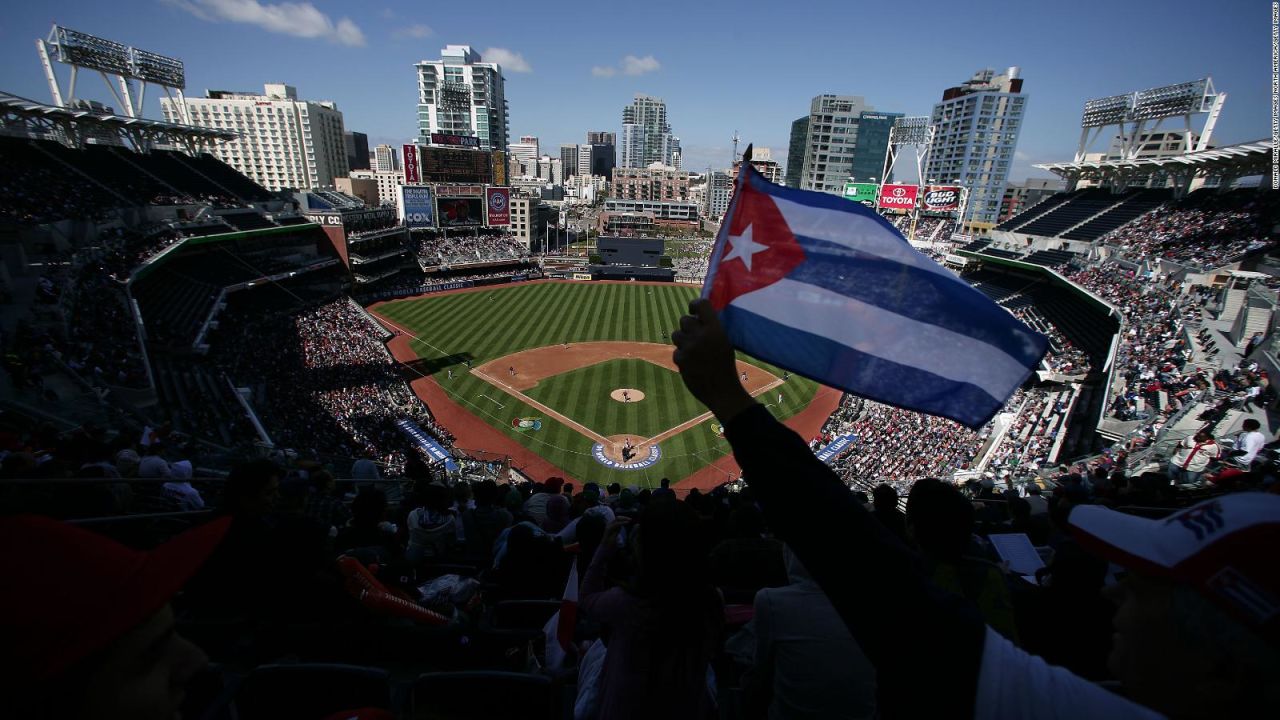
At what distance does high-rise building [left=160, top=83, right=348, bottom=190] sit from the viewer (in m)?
113

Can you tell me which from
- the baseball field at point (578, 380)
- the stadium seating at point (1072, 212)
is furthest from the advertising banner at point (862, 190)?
the baseball field at point (578, 380)

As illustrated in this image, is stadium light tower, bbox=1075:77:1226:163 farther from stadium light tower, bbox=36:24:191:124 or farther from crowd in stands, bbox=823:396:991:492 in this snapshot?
stadium light tower, bbox=36:24:191:124

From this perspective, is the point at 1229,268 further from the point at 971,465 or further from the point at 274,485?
the point at 274,485

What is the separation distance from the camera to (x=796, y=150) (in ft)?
420

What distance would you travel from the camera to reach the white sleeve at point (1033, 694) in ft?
3.48

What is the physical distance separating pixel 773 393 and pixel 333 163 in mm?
134538

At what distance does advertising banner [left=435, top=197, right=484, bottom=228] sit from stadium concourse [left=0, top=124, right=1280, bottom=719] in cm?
3611

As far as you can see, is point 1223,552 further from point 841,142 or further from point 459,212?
point 841,142

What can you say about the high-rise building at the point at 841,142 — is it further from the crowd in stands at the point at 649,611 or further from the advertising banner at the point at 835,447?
the crowd in stands at the point at 649,611

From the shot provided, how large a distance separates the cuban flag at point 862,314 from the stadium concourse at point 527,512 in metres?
0.90

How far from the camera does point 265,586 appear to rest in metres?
3.62

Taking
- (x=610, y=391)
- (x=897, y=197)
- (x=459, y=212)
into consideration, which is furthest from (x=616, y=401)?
(x=459, y=212)

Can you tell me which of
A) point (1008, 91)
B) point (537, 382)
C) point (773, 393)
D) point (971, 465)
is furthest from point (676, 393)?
point (1008, 91)

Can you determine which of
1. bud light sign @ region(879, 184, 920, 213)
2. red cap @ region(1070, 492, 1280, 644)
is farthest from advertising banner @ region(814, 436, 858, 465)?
bud light sign @ region(879, 184, 920, 213)
